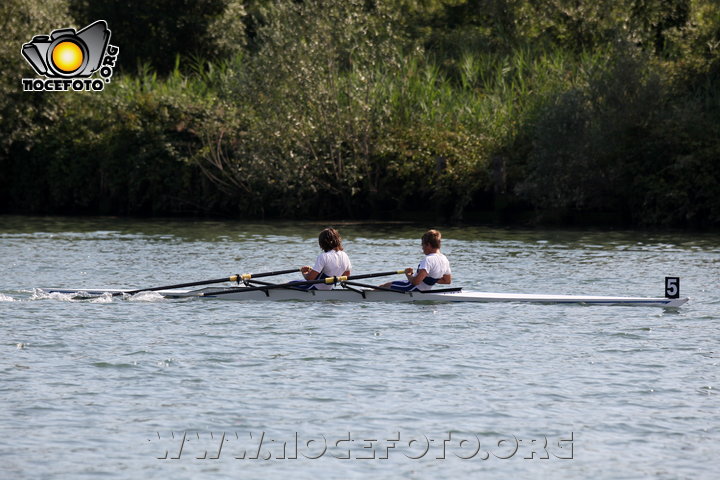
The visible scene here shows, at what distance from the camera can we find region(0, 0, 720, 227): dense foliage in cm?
3750

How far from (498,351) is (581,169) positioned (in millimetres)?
23412

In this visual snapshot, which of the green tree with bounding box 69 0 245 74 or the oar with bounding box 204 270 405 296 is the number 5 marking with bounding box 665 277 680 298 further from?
the green tree with bounding box 69 0 245 74

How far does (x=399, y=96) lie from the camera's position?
138 ft

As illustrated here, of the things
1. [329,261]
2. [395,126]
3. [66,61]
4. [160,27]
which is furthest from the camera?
[160,27]

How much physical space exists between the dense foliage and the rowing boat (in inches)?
728

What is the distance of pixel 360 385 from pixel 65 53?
37.4 meters

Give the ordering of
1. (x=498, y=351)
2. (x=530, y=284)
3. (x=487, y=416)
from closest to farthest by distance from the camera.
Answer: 1. (x=487, y=416)
2. (x=498, y=351)
3. (x=530, y=284)

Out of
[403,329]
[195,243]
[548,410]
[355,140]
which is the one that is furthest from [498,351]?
[355,140]

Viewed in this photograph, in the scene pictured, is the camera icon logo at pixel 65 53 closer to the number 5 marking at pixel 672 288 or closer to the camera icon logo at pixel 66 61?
the camera icon logo at pixel 66 61

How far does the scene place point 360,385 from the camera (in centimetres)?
1298

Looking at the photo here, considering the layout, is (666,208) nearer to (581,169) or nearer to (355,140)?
(581,169)

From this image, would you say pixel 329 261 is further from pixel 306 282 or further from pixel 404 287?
pixel 404 287

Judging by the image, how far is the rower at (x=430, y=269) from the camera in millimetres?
18359

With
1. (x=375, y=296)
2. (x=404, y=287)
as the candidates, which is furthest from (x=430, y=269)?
(x=375, y=296)
